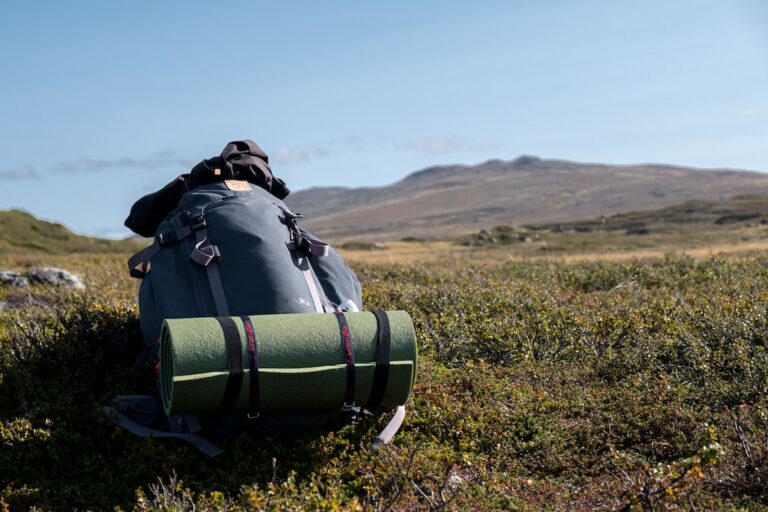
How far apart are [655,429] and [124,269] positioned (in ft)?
35.8

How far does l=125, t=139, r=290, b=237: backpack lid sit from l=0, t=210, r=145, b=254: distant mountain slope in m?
21.4

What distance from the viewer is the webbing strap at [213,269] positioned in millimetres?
5914

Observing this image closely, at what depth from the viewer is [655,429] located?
6.16 meters

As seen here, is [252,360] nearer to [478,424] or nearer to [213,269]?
[213,269]

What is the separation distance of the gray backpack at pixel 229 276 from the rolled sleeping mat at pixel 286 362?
0.28 m

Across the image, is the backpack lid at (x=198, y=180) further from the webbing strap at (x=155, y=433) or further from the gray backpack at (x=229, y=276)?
the webbing strap at (x=155, y=433)

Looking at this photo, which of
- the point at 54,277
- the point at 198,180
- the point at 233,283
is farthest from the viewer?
the point at 54,277

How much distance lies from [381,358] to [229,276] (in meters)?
1.33

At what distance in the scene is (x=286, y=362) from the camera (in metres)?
5.37

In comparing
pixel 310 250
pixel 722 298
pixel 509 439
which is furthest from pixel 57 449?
pixel 722 298

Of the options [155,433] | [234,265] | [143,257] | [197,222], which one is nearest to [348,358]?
[234,265]

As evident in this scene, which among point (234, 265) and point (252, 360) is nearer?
point (252, 360)

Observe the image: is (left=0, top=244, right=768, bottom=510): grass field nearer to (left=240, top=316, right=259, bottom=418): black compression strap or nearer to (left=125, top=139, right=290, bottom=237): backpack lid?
(left=240, top=316, right=259, bottom=418): black compression strap

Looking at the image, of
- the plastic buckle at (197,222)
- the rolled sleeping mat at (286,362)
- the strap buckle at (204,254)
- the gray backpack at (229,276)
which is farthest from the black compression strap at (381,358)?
the plastic buckle at (197,222)
